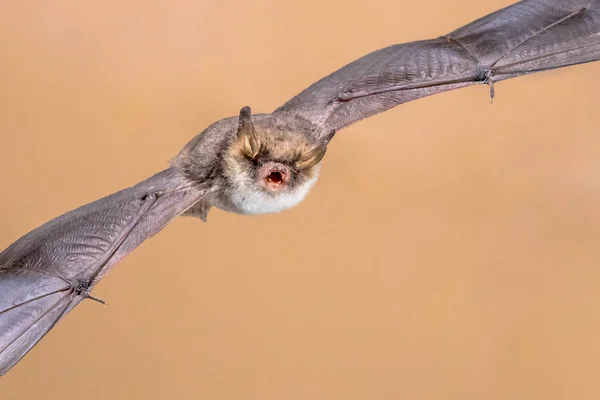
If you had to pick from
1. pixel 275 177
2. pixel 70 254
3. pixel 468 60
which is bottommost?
pixel 70 254

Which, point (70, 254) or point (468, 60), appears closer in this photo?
point (70, 254)

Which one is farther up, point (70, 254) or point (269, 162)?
point (269, 162)

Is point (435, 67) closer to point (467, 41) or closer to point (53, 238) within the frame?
point (467, 41)

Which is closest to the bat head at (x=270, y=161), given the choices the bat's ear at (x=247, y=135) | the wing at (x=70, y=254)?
the bat's ear at (x=247, y=135)

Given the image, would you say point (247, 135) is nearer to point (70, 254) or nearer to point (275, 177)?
point (275, 177)

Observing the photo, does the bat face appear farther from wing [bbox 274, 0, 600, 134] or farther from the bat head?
wing [bbox 274, 0, 600, 134]

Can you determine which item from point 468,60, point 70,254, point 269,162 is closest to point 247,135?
point 269,162

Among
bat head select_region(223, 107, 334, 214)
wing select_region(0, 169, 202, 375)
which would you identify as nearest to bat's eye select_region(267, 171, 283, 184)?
bat head select_region(223, 107, 334, 214)

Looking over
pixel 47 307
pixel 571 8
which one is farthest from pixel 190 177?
pixel 571 8
